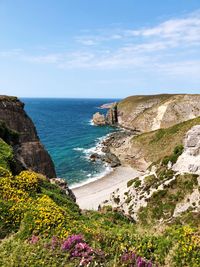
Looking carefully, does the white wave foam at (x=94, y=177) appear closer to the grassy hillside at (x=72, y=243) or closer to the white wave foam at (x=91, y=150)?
the white wave foam at (x=91, y=150)

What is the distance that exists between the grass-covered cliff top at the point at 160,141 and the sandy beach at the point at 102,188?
9.56 m

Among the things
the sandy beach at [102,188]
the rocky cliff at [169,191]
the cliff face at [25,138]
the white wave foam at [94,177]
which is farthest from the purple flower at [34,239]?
the white wave foam at [94,177]

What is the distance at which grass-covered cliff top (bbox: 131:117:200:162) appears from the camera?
78438mm

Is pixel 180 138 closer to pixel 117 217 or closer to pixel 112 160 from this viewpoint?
pixel 112 160

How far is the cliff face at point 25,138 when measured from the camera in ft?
136

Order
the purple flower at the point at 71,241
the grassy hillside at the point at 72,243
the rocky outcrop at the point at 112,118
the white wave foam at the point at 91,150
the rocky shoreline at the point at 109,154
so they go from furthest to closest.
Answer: the rocky outcrop at the point at 112,118
the white wave foam at the point at 91,150
the rocky shoreline at the point at 109,154
the purple flower at the point at 71,241
the grassy hillside at the point at 72,243

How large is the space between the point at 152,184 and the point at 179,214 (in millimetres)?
7984

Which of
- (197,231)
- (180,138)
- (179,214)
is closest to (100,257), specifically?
(197,231)

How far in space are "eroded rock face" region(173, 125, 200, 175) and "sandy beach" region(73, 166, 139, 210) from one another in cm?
1140

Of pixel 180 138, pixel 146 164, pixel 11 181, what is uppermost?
pixel 11 181

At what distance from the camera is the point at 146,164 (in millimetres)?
76000

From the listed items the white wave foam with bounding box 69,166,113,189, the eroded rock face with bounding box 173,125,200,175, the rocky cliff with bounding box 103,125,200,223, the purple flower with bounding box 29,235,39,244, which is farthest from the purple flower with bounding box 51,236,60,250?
the white wave foam with bounding box 69,166,113,189

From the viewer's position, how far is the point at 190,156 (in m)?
42.7

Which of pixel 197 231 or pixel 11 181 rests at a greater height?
pixel 11 181
